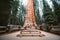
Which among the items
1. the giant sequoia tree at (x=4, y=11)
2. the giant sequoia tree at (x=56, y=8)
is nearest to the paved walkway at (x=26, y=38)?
the giant sequoia tree at (x=4, y=11)

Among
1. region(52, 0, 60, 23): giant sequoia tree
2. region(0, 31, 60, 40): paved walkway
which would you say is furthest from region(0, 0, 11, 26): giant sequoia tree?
region(52, 0, 60, 23): giant sequoia tree

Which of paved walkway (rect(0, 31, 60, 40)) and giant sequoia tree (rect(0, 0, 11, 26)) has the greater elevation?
giant sequoia tree (rect(0, 0, 11, 26))

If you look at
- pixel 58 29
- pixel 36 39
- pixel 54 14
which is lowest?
pixel 36 39

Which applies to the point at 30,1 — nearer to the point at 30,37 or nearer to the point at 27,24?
the point at 27,24

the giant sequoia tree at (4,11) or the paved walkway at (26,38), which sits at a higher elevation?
the giant sequoia tree at (4,11)

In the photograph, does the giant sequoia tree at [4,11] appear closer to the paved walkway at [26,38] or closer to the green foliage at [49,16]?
the paved walkway at [26,38]

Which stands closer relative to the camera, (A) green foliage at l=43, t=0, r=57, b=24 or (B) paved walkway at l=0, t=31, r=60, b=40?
(B) paved walkway at l=0, t=31, r=60, b=40

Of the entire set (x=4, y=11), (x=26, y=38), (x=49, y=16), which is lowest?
(x=26, y=38)

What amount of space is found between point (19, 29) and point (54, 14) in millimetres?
1088

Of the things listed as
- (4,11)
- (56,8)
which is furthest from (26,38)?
(56,8)

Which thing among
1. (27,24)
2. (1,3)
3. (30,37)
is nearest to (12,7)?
(1,3)

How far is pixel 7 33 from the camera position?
13.3 feet

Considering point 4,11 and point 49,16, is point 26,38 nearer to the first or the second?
point 49,16

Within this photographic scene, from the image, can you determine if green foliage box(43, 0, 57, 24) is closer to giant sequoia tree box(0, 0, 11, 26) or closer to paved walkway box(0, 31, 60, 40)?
paved walkway box(0, 31, 60, 40)
